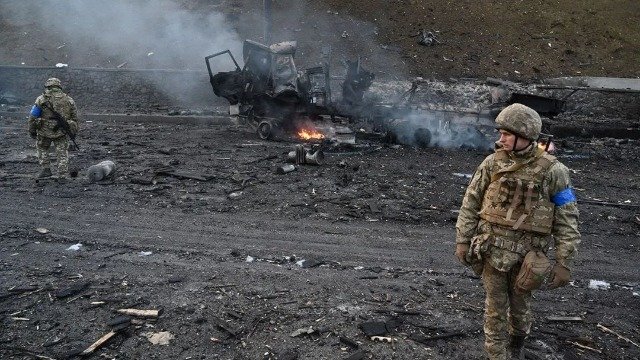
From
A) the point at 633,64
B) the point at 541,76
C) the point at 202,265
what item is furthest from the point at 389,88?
the point at 202,265

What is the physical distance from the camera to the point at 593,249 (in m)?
6.90

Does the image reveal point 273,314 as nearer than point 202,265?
Yes

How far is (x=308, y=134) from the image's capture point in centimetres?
1285

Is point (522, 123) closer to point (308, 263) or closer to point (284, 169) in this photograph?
point (308, 263)

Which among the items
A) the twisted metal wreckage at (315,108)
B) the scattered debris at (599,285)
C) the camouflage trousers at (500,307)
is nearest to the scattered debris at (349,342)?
the camouflage trousers at (500,307)

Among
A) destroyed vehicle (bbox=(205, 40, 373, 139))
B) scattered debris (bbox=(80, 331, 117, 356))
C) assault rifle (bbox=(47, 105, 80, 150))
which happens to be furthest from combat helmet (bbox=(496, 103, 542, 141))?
destroyed vehicle (bbox=(205, 40, 373, 139))

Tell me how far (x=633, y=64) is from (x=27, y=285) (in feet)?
69.1

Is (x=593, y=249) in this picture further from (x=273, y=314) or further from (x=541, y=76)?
(x=541, y=76)

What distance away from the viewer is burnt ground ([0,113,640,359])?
460cm

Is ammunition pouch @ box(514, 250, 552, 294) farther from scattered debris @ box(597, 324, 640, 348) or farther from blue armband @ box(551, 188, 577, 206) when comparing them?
scattered debris @ box(597, 324, 640, 348)

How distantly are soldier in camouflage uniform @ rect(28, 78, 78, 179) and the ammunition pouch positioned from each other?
8.50 metres

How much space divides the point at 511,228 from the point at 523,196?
0.27 m

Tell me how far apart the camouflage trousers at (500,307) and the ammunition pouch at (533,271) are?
154 millimetres

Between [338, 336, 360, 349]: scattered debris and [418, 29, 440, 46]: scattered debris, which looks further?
[418, 29, 440, 46]: scattered debris
